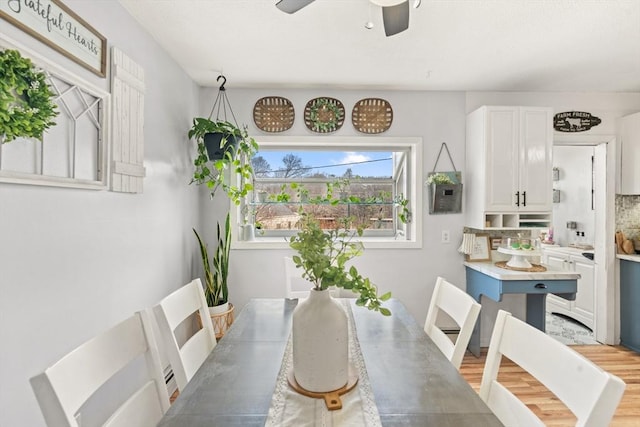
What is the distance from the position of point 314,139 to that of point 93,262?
2083 mm

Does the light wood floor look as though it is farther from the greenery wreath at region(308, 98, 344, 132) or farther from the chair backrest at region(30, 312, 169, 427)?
the greenery wreath at region(308, 98, 344, 132)

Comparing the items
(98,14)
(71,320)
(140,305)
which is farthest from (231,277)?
(98,14)

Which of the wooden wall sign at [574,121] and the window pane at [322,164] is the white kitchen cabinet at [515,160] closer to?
the wooden wall sign at [574,121]

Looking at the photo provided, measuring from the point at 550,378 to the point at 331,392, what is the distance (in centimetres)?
62

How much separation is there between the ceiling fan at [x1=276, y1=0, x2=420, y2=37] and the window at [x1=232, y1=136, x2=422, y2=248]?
1.74 meters

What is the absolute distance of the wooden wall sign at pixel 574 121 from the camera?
3217 mm

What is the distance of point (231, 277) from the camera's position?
3.16 m

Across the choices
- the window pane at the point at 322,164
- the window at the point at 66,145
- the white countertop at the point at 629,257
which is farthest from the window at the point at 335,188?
the white countertop at the point at 629,257

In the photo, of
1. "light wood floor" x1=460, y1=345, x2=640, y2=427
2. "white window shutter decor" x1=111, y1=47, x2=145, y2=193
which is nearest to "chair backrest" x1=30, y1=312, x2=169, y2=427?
"white window shutter decor" x1=111, y1=47, x2=145, y2=193

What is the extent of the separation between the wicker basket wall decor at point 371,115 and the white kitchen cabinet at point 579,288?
2243mm

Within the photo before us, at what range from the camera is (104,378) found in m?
0.95

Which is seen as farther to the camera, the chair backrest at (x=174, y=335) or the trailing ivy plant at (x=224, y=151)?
the trailing ivy plant at (x=224, y=151)

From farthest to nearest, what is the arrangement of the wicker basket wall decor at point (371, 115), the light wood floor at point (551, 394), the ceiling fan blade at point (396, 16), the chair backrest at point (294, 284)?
1. the wicker basket wall decor at point (371, 115)
2. the chair backrest at point (294, 284)
3. the light wood floor at point (551, 394)
4. the ceiling fan blade at point (396, 16)

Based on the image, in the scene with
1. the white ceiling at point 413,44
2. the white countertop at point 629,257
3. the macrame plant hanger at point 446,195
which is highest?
the white ceiling at point 413,44
